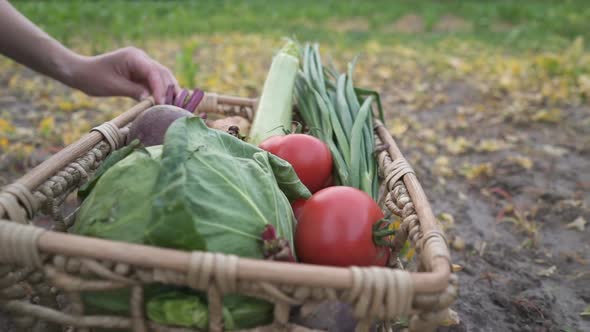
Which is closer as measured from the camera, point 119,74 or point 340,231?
point 340,231

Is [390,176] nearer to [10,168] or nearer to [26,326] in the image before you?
[26,326]

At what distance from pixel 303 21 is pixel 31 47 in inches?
307

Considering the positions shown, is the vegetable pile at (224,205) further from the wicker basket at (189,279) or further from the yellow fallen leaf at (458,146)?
the yellow fallen leaf at (458,146)

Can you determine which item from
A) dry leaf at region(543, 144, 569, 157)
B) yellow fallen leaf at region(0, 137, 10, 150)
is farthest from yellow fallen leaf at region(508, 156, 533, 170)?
yellow fallen leaf at region(0, 137, 10, 150)

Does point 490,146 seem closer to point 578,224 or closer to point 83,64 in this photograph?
point 578,224

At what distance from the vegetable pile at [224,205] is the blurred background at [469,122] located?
2.28 ft

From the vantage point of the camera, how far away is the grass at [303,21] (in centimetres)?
559

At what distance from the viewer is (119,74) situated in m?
2.05

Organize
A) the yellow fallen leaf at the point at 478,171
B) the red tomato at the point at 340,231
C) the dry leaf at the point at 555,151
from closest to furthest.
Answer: the red tomato at the point at 340,231 → the yellow fallen leaf at the point at 478,171 → the dry leaf at the point at 555,151

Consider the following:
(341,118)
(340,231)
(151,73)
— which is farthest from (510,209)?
(151,73)

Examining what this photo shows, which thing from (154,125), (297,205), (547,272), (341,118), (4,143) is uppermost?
(154,125)

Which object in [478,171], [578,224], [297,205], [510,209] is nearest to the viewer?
[297,205]

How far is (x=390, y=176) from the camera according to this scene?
1499 mm

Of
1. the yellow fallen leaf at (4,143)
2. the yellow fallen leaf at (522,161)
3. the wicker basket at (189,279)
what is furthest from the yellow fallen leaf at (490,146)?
the yellow fallen leaf at (4,143)
